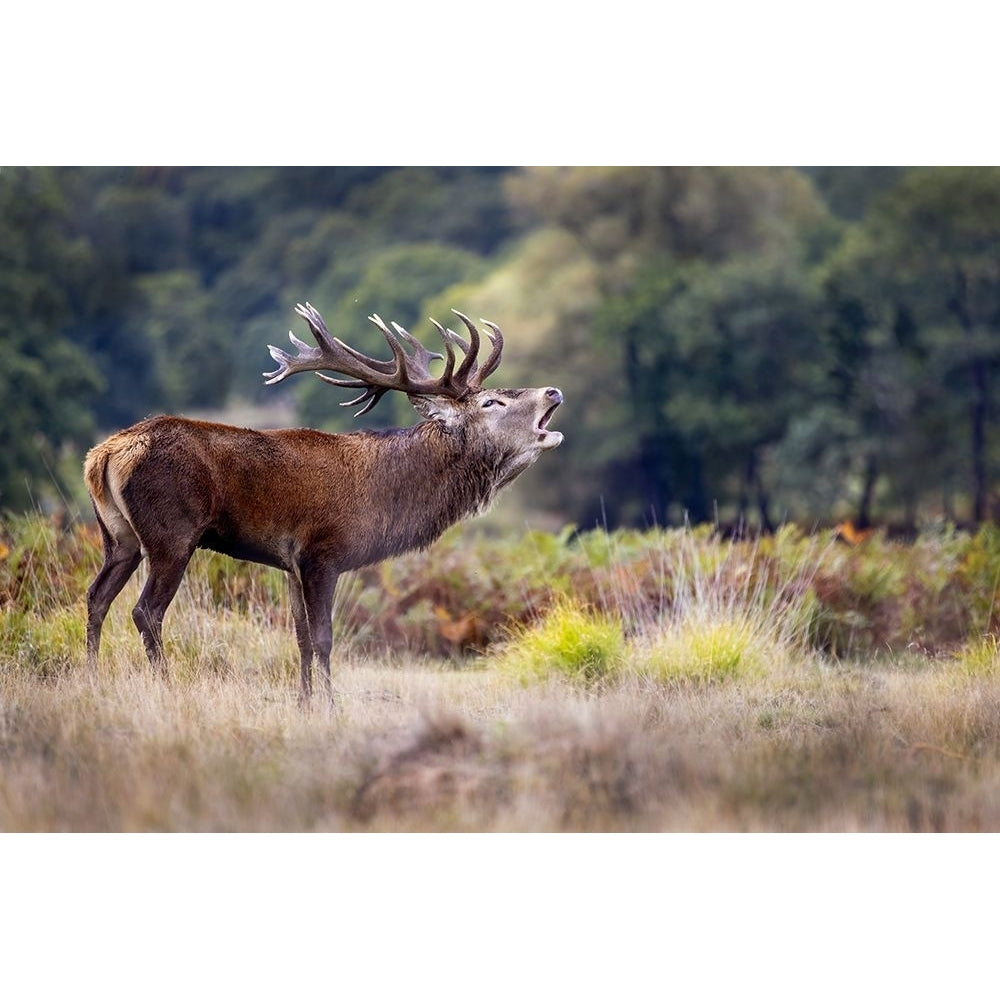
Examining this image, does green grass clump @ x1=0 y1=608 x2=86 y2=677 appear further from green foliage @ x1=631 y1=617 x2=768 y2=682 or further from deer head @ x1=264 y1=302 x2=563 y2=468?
green foliage @ x1=631 y1=617 x2=768 y2=682

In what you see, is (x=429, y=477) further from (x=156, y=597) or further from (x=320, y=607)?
(x=156, y=597)

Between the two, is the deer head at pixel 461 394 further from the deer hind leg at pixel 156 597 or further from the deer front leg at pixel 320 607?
the deer hind leg at pixel 156 597

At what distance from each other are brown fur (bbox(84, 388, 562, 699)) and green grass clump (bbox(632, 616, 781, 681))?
1.70 m

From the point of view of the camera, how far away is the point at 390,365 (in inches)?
Answer: 411

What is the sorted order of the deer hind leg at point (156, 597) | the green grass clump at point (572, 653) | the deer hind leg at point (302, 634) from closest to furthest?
1. the deer hind leg at point (156, 597)
2. the deer hind leg at point (302, 634)
3. the green grass clump at point (572, 653)

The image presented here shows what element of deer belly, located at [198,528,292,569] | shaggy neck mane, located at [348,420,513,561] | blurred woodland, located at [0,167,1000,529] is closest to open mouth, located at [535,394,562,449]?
shaggy neck mane, located at [348,420,513,561]

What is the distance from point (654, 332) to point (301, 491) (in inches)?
1092

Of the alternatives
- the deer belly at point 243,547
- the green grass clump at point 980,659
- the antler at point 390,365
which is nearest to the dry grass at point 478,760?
the green grass clump at point 980,659

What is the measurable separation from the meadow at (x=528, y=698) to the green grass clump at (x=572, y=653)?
0.07 ft

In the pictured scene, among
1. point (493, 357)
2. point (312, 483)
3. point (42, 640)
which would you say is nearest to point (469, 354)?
point (493, 357)

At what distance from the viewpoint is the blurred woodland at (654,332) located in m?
31.6

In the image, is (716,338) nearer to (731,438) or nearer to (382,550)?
(731,438)

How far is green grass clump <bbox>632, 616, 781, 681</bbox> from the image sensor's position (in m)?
10.8

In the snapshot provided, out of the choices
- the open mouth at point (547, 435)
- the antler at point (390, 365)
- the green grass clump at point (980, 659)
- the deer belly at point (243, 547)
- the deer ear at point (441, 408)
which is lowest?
the green grass clump at point (980, 659)
